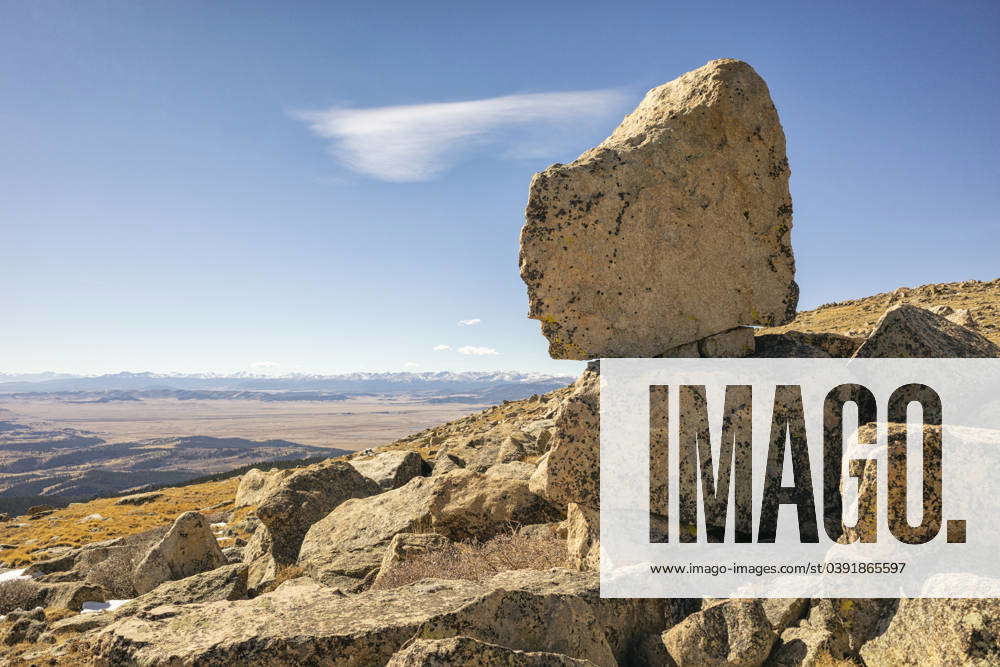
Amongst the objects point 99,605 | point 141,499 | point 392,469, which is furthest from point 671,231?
point 141,499

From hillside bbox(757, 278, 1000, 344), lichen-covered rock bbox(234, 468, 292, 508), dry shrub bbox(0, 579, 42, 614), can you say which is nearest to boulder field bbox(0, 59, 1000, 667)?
dry shrub bbox(0, 579, 42, 614)

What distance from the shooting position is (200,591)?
10672mm

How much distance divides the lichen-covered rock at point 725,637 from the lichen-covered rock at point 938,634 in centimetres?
96

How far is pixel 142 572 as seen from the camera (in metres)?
14.0

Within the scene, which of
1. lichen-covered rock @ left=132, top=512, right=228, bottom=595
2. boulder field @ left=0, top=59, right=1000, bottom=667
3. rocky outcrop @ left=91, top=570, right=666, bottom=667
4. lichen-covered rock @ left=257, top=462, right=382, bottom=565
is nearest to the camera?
rocky outcrop @ left=91, top=570, right=666, bottom=667

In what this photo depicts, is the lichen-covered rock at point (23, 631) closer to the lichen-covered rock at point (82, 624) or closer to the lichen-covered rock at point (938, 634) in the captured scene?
the lichen-covered rock at point (82, 624)

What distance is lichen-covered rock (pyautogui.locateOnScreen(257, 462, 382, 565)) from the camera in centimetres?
1364

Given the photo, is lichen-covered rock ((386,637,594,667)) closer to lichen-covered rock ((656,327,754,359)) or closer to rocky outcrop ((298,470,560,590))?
lichen-covered rock ((656,327,754,359))

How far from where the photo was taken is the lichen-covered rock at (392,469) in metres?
17.9

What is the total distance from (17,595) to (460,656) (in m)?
16.2

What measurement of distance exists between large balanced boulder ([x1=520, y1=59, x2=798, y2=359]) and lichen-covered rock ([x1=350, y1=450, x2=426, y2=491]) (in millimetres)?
10915

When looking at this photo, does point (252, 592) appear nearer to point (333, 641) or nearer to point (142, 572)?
point (142, 572)

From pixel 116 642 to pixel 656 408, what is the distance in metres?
6.66

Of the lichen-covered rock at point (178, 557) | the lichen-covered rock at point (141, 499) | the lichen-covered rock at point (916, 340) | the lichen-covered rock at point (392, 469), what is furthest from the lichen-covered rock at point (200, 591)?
the lichen-covered rock at point (141, 499)
